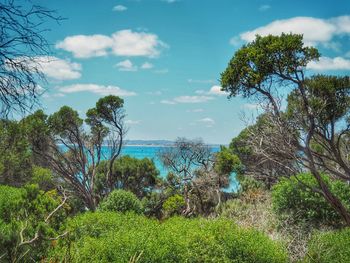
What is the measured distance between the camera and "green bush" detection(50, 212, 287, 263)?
32.1 feet

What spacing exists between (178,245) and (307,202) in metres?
6.72

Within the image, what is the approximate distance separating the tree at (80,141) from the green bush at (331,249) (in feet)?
50.2

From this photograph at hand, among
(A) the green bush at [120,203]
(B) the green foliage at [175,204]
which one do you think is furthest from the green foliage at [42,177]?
(A) the green bush at [120,203]

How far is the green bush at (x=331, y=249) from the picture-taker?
10633 mm

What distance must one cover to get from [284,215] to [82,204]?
651 inches

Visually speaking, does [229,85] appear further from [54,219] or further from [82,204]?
[82,204]

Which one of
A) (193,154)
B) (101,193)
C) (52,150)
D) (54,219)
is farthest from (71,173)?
(54,219)

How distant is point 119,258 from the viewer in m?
9.63

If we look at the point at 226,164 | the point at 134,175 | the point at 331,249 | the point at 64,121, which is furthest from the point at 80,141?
the point at 331,249

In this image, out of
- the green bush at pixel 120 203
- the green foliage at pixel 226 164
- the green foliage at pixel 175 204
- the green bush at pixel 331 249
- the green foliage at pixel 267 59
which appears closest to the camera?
the green bush at pixel 331 249

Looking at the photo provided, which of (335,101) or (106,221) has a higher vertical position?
(335,101)

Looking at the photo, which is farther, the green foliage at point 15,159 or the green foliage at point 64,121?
the green foliage at point 64,121

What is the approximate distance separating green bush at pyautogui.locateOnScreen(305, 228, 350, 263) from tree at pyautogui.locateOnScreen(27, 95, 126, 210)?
602 inches

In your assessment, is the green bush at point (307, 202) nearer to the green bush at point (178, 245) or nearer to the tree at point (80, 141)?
the green bush at point (178, 245)
